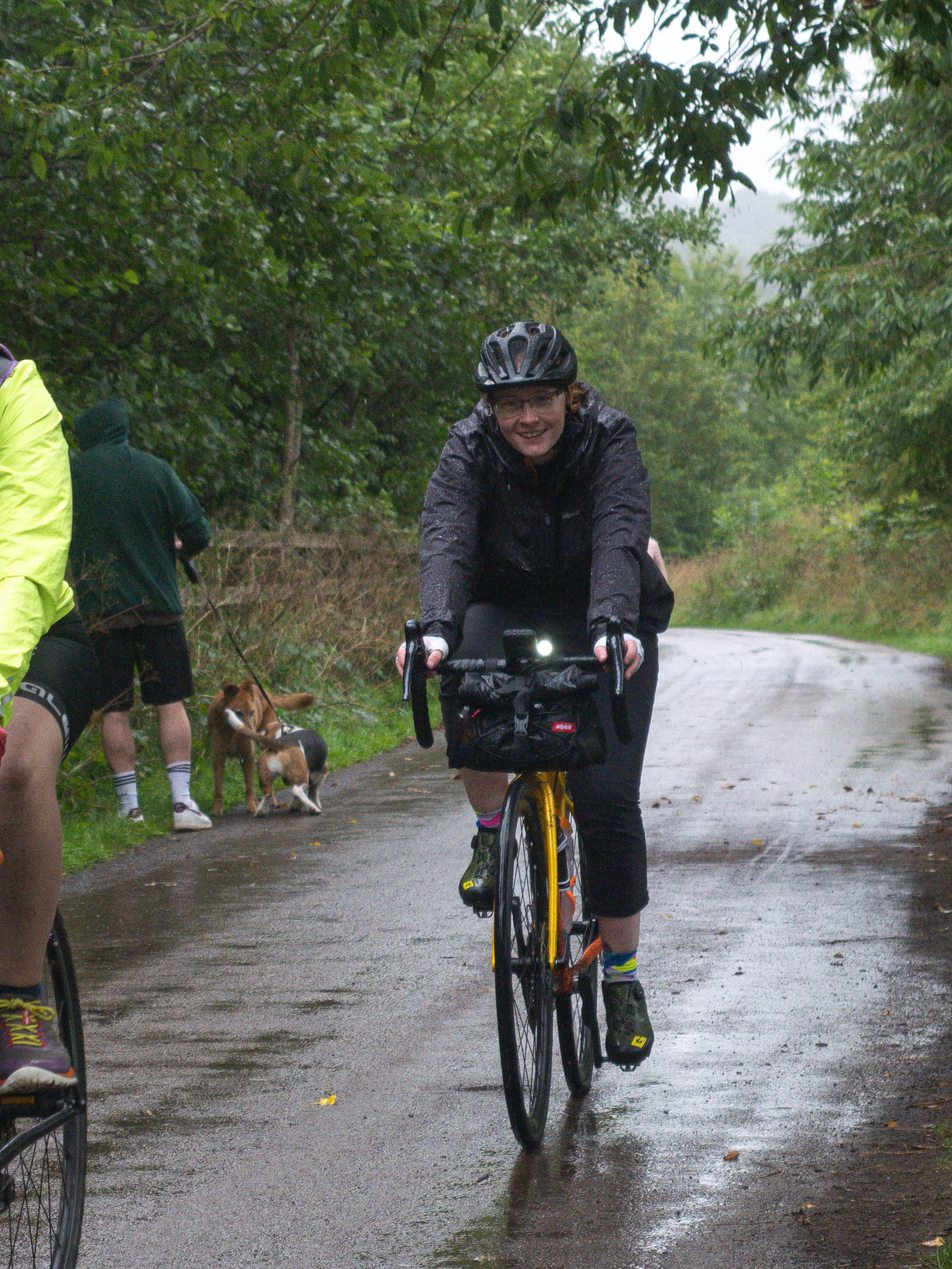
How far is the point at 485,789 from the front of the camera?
15.0 feet

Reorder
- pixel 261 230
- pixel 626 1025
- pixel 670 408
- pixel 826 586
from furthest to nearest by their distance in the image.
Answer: pixel 670 408 → pixel 826 586 → pixel 261 230 → pixel 626 1025

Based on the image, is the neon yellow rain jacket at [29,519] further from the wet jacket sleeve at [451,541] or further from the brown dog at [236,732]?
the brown dog at [236,732]

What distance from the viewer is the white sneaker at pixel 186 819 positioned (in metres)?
9.12

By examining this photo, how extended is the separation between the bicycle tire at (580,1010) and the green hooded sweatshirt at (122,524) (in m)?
4.62

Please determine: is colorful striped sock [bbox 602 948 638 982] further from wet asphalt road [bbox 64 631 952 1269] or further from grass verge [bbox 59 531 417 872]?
grass verge [bbox 59 531 417 872]

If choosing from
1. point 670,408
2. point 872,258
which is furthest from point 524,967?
point 670,408

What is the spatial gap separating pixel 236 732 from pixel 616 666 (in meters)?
6.01

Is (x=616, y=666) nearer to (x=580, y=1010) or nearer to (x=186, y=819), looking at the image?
(x=580, y=1010)

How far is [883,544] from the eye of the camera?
3484cm

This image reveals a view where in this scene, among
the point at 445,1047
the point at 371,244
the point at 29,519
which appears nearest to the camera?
the point at 29,519

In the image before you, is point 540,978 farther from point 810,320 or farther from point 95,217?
point 810,320

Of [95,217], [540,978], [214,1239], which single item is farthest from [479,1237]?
[95,217]

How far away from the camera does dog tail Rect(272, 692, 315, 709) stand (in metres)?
10.4

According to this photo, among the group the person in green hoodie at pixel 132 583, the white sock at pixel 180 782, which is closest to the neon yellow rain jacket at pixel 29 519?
the person in green hoodie at pixel 132 583
